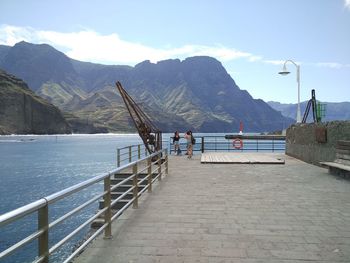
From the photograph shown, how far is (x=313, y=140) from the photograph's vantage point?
19656 mm

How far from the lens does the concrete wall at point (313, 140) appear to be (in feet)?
53.9

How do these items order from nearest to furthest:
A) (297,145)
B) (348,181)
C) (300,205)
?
(300,205) < (348,181) < (297,145)

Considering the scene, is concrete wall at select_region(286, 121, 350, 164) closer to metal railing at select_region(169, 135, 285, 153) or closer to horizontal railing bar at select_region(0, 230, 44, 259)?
metal railing at select_region(169, 135, 285, 153)

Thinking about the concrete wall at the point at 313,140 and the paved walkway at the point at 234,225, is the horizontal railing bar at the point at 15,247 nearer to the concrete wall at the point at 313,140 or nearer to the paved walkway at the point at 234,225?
the paved walkway at the point at 234,225

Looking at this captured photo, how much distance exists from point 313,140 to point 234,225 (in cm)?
1396

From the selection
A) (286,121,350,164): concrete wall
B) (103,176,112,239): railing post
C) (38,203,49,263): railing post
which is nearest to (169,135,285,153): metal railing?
(286,121,350,164): concrete wall

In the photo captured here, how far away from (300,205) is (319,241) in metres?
3.30

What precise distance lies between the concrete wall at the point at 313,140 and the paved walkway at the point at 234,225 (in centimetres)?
384

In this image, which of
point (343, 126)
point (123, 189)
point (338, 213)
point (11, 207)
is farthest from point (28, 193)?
point (338, 213)

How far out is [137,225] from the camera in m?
7.30

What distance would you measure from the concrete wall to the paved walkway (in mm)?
3842

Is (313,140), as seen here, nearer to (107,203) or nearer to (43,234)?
(107,203)

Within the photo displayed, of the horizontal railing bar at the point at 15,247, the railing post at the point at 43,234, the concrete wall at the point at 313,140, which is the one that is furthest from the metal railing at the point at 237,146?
the horizontal railing bar at the point at 15,247

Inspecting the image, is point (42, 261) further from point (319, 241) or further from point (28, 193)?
point (28, 193)
